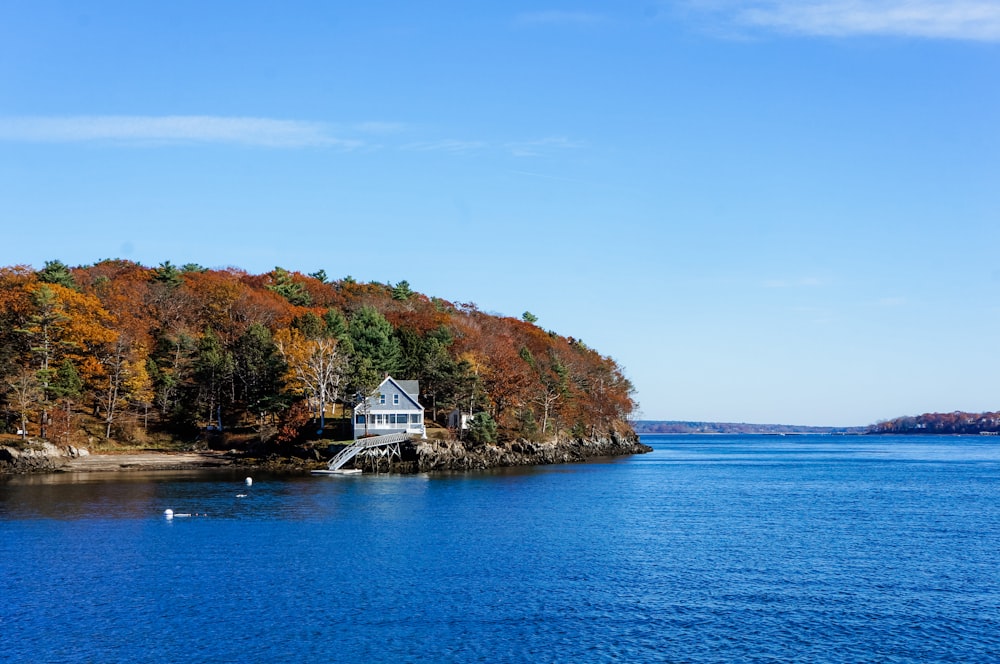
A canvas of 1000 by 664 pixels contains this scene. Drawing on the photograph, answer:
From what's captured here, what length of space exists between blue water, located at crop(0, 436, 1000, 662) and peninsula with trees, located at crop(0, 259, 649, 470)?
84.8 feet

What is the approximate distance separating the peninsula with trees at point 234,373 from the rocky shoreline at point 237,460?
44 centimetres

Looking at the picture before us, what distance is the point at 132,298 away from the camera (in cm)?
11350

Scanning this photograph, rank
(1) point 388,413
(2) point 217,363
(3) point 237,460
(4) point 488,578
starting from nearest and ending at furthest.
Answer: (4) point 488,578, (3) point 237,460, (1) point 388,413, (2) point 217,363

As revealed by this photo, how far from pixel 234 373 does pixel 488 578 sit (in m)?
75.0

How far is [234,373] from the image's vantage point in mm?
105812

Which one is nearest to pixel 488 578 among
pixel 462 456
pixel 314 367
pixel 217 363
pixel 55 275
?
pixel 462 456

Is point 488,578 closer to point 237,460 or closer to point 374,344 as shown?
point 237,460

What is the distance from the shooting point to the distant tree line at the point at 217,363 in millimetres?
93500

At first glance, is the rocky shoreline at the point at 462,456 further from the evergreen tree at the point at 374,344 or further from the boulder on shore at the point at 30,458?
the boulder on shore at the point at 30,458

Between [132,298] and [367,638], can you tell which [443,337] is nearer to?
[132,298]

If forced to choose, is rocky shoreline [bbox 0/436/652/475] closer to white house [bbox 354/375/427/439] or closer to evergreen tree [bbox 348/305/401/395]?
white house [bbox 354/375/427/439]

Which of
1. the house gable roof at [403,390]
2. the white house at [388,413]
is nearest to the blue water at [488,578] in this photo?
the white house at [388,413]

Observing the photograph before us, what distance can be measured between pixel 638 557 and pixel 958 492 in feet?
169

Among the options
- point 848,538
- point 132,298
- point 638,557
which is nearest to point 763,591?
point 638,557
